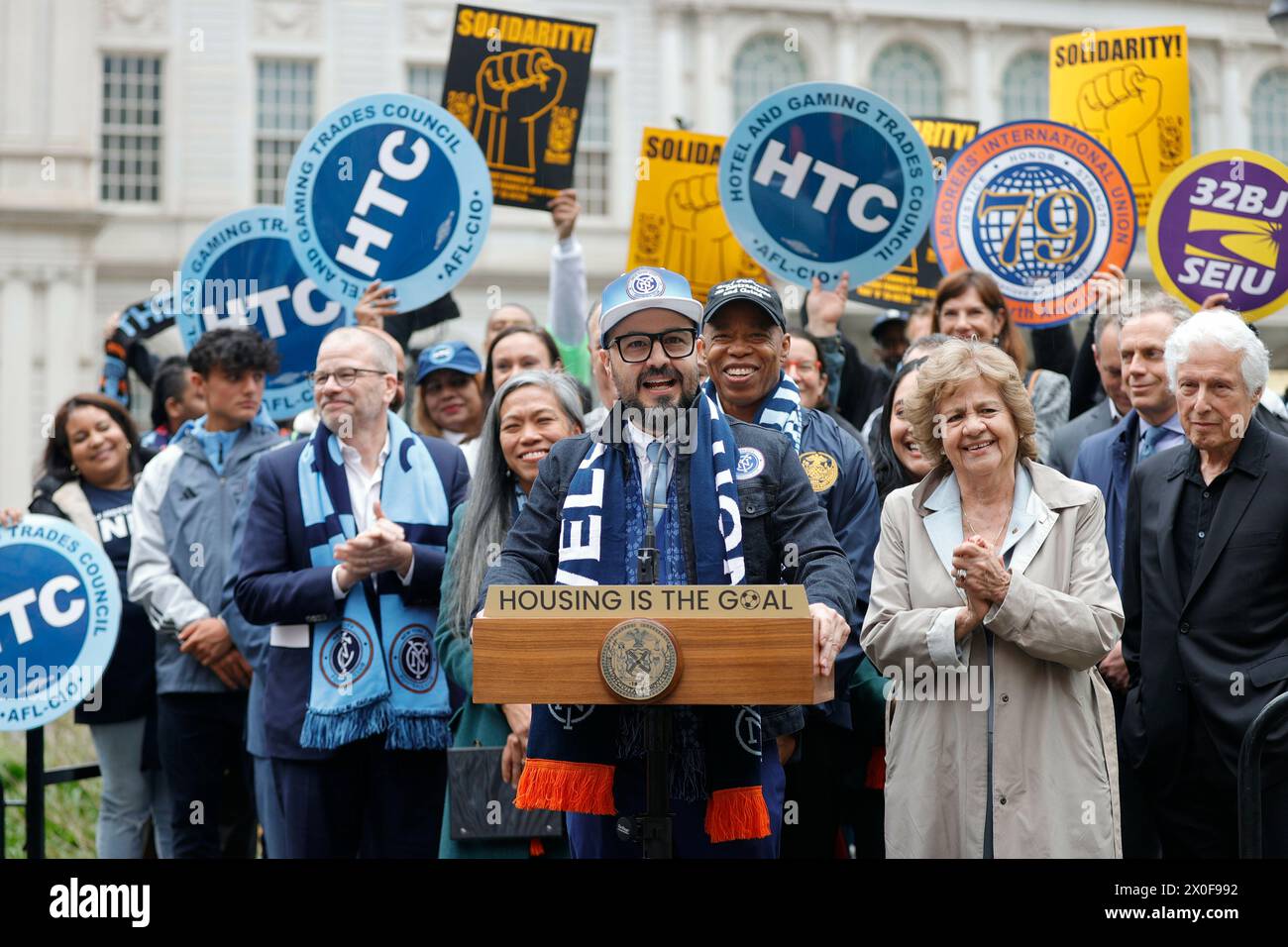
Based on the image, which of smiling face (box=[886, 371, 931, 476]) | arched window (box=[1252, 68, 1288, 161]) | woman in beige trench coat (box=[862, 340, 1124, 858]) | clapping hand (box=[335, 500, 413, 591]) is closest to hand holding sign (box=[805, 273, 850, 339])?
smiling face (box=[886, 371, 931, 476])

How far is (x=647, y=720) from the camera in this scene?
3342 millimetres

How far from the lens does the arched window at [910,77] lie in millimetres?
29891

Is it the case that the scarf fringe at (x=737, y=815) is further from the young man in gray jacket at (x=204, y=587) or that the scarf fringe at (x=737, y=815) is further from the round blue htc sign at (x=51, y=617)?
the round blue htc sign at (x=51, y=617)

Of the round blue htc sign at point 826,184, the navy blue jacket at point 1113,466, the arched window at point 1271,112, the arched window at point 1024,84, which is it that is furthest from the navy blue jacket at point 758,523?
the arched window at point 1271,112

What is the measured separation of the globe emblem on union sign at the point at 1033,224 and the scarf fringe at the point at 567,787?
3994mm

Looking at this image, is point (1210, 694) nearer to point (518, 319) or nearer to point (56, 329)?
point (518, 319)

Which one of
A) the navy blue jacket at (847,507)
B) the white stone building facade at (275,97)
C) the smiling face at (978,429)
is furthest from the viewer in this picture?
the white stone building facade at (275,97)

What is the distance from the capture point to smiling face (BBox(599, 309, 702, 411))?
3.68 metres

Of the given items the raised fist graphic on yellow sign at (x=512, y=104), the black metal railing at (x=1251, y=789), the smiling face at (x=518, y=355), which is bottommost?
the black metal railing at (x=1251, y=789)

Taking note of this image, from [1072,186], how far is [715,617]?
14.3ft

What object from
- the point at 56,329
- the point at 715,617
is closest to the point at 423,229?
the point at 715,617

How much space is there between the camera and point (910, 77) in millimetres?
30125

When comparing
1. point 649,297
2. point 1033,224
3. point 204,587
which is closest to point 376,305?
point 204,587
